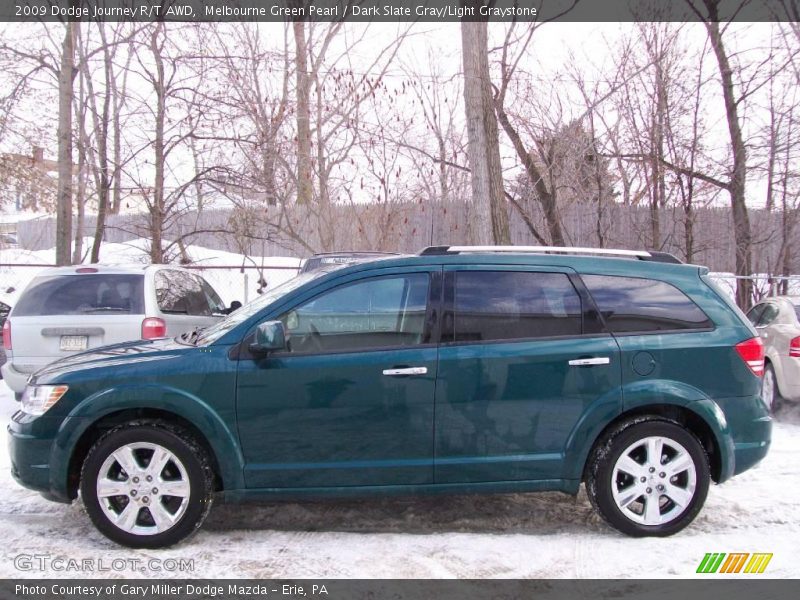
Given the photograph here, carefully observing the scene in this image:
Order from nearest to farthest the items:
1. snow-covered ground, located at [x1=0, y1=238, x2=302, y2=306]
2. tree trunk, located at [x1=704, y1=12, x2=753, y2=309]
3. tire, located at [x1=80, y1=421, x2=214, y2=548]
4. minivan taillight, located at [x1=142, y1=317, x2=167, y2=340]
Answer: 1. tire, located at [x1=80, y1=421, x2=214, y2=548]
2. minivan taillight, located at [x1=142, y1=317, x2=167, y2=340]
3. tree trunk, located at [x1=704, y1=12, x2=753, y2=309]
4. snow-covered ground, located at [x1=0, y1=238, x2=302, y2=306]

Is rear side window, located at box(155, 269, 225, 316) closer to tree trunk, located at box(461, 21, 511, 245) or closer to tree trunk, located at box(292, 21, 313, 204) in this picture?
tree trunk, located at box(461, 21, 511, 245)

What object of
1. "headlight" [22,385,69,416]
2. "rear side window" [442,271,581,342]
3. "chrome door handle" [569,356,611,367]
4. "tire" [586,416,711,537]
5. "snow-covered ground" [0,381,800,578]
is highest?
"rear side window" [442,271,581,342]

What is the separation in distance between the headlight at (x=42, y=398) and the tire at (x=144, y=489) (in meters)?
0.40

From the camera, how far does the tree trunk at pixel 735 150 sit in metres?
13.6

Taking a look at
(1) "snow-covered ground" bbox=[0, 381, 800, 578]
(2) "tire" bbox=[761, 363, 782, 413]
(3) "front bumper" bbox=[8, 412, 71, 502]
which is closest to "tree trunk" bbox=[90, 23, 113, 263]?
(1) "snow-covered ground" bbox=[0, 381, 800, 578]

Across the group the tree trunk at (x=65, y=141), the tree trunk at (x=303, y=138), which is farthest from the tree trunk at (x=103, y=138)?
the tree trunk at (x=303, y=138)

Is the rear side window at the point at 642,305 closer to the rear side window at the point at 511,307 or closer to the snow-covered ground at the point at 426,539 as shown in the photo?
the rear side window at the point at 511,307

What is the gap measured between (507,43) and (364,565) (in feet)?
38.5

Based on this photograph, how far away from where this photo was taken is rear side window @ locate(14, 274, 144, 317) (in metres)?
7.25

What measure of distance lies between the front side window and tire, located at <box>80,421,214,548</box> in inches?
37.3

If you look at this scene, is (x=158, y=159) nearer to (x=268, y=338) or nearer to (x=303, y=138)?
(x=303, y=138)

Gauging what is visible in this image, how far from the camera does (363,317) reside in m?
4.40

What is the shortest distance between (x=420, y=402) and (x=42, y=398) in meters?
2.33
